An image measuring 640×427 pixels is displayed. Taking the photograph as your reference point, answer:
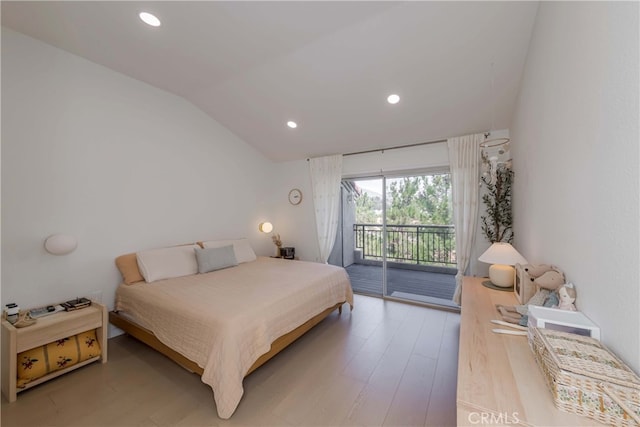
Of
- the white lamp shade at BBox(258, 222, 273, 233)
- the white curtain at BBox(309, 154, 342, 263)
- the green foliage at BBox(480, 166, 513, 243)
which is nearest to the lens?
the green foliage at BBox(480, 166, 513, 243)

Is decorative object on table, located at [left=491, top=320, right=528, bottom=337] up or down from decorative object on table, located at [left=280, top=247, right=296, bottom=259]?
up

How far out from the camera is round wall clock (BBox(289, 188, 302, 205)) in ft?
15.6

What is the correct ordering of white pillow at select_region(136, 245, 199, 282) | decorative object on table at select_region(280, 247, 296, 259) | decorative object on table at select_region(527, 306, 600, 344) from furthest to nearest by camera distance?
decorative object on table at select_region(280, 247, 296, 259), white pillow at select_region(136, 245, 199, 282), decorative object on table at select_region(527, 306, 600, 344)

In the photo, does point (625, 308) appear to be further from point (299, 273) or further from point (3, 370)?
point (3, 370)

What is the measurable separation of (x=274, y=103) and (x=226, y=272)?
2.31 meters

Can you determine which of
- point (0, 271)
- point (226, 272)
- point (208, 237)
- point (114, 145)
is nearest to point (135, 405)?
point (226, 272)

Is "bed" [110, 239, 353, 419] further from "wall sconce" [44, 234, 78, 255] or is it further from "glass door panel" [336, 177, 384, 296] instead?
"glass door panel" [336, 177, 384, 296]

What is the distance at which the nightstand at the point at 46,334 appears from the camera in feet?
5.97

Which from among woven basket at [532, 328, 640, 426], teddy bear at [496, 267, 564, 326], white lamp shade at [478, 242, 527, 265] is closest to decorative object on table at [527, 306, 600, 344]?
woven basket at [532, 328, 640, 426]

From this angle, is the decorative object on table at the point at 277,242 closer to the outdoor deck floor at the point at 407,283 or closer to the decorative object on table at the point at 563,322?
the outdoor deck floor at the point at 407,283

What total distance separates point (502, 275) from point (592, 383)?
1626mm

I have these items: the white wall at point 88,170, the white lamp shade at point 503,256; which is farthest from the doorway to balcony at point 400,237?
the white wall at point 88,170

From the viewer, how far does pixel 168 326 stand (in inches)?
80.2

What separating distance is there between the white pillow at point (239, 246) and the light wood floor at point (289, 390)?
1398 mm
